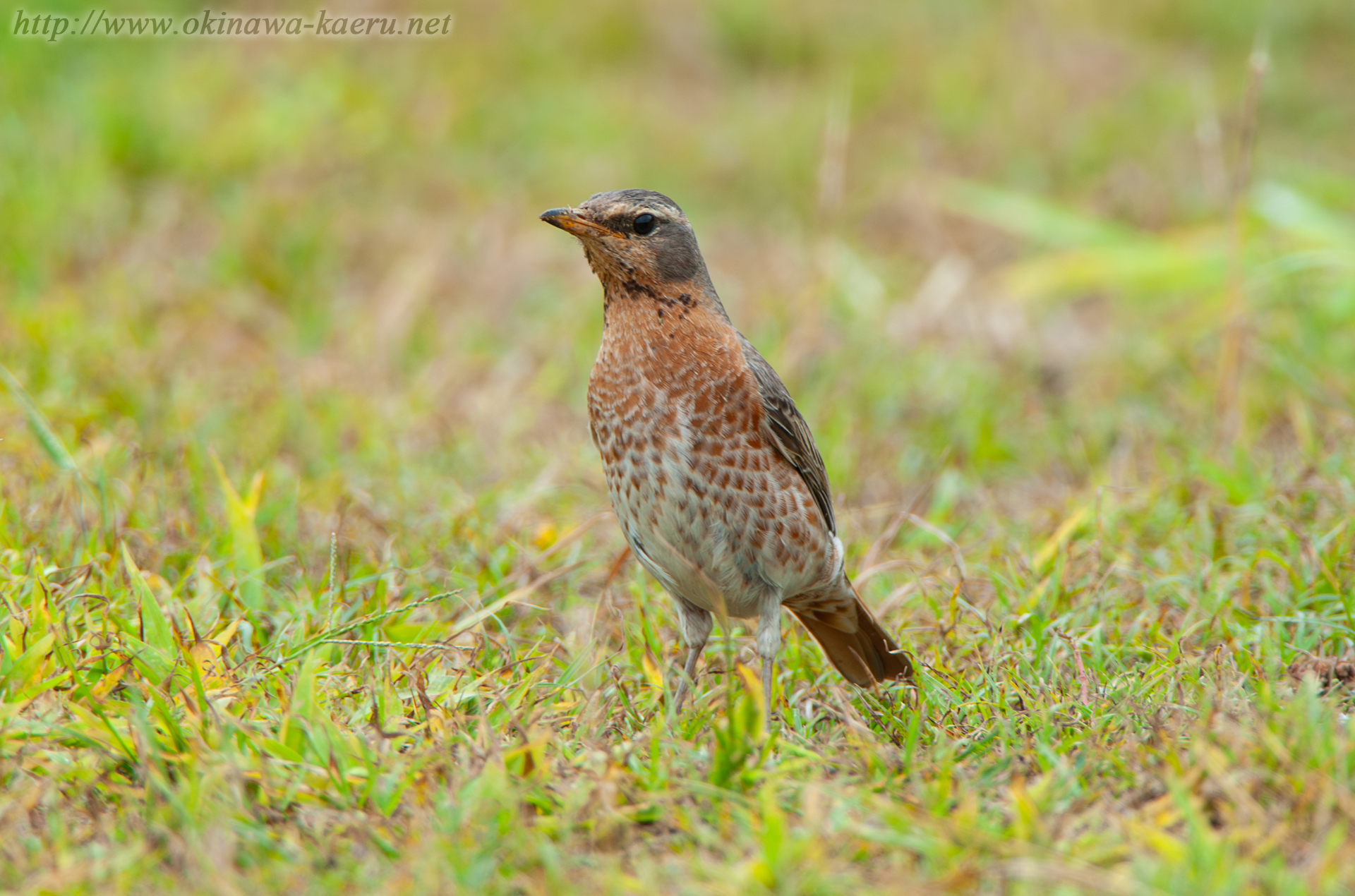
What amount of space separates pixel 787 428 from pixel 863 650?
2.61 ft

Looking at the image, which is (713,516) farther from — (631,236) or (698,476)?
(631,236)

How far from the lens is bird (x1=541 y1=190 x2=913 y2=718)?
4.08 meters

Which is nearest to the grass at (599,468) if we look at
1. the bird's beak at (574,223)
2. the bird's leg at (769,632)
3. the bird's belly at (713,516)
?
the bird's leg at (769,632)

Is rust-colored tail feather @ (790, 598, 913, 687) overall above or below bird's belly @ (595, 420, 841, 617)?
below

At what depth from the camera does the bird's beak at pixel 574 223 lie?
13.7 feet

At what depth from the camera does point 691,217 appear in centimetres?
1018

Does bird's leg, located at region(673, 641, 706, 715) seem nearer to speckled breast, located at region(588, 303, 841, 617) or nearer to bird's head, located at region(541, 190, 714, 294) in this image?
speckled breast, located at region(588, 303, 841, 617)

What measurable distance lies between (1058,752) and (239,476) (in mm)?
3550

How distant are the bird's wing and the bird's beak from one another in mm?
637

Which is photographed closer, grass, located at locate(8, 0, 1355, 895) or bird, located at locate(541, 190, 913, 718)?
grass, located at locate(8, 0, 1355, 895)

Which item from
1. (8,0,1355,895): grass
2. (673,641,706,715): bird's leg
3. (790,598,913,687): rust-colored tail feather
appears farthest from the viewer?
(790,598,913,687): rust-colored tail feather

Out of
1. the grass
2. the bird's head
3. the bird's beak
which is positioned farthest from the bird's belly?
the bird's beak

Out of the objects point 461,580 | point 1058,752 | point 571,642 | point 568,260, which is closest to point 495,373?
point 568,260

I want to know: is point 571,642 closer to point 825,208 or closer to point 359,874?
point 359,874
